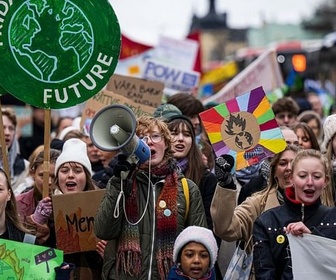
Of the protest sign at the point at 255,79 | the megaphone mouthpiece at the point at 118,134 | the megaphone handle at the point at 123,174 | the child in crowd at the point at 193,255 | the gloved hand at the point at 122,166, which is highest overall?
the protest sign at the point at 255,79

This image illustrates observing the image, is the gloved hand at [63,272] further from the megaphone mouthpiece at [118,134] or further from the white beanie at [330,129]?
the white beanie at [330,129]

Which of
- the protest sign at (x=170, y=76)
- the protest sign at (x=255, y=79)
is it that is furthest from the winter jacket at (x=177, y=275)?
the protest sign at (x=170, y=76)

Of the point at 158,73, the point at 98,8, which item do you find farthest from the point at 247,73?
the point at 98,8

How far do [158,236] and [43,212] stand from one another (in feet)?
2.76

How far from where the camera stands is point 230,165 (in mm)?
6219

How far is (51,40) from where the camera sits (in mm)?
6848

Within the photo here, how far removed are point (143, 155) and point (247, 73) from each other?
605cm

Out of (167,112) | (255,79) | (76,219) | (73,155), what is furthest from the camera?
(255,79)

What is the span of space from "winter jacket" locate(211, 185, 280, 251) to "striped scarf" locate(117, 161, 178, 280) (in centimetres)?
24

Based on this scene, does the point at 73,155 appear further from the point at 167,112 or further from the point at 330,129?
the point at 330,129

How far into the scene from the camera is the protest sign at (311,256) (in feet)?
19.9

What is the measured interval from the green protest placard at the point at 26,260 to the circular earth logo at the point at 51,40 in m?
1.16

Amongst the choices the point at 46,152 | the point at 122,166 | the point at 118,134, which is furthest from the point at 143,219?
the point at 46,152

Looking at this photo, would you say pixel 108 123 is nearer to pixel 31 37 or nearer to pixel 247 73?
pixel 31 37
